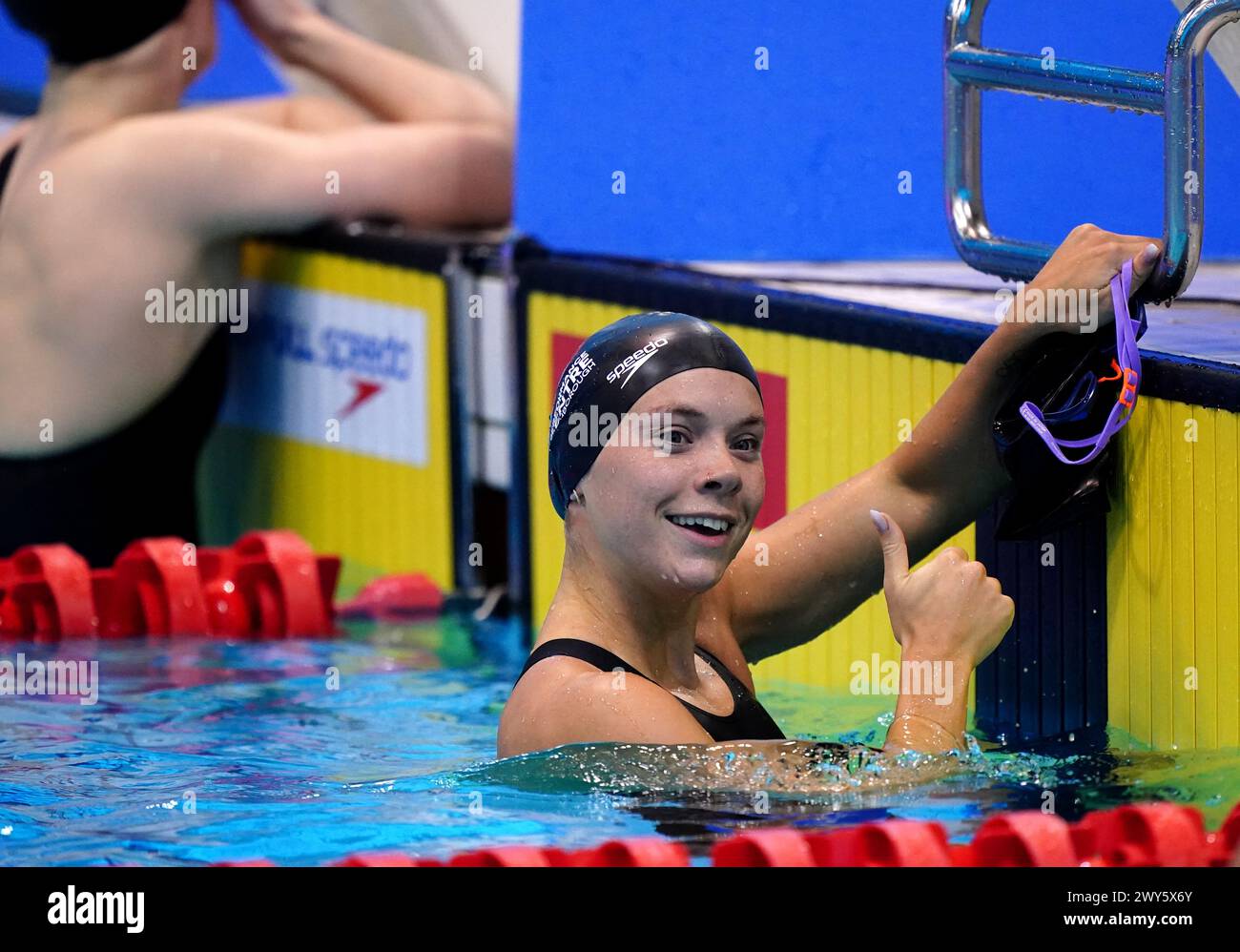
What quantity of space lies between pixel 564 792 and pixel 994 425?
94cm

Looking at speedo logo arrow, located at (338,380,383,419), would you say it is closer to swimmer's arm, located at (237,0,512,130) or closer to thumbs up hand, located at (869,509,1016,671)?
swimmer's arm, located at (237,0,512,130)

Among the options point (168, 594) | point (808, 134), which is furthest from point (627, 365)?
point (168, 594)

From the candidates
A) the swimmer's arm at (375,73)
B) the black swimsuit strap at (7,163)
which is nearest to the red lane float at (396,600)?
the swimmer's arm at (375,73)

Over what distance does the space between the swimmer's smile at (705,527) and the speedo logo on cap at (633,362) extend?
225mm

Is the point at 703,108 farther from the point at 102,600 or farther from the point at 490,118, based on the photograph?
the point at 102,600

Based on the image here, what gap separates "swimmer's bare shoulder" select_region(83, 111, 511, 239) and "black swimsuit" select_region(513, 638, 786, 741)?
10.4 feet

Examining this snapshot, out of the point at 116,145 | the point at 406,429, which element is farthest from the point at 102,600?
the point at 116,145

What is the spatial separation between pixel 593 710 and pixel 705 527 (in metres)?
0.31

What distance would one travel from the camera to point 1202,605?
10.8ft

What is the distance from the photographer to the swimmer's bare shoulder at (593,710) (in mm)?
2947

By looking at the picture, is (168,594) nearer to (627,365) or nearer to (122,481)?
(122,481)

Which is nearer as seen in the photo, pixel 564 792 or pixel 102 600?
pixel 564 792

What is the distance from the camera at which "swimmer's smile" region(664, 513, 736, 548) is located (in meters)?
2.99

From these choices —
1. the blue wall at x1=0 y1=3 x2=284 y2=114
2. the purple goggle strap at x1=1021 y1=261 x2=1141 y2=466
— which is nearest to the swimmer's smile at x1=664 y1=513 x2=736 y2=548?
the purple goggle strap at x1=1021 y1=261 x2=1141 y2=466
